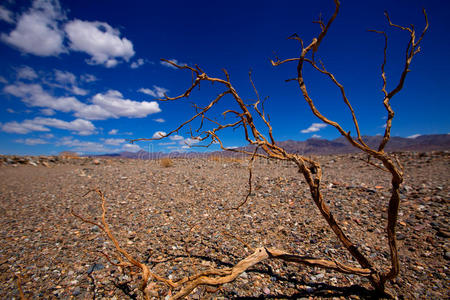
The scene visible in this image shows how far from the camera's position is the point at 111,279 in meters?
2.17

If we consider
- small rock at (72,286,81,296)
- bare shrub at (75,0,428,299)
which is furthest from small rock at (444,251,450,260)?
small rock at (72,286,81,296)

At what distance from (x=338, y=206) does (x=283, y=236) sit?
73.2 inches

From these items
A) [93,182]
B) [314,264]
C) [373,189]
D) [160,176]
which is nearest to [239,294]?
[314,264]

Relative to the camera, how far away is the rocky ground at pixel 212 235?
6.79 ft

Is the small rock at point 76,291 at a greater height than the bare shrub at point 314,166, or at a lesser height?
lesser

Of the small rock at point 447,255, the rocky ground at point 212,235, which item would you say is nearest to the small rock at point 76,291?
the rocky ground at point 212,235

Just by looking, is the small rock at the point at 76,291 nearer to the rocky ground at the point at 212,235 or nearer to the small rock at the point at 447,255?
the rocky ground at the point at 212,235

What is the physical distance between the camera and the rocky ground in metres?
2.07

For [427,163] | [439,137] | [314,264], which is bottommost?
[314,264]

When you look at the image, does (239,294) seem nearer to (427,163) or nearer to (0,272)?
(0,272)

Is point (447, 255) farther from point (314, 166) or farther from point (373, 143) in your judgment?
point (373, 143)

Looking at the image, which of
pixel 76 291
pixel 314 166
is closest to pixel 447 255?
pixel 314 166

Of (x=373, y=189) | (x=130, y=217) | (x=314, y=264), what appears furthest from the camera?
(x=373, y=189)

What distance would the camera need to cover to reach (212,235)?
308cm
